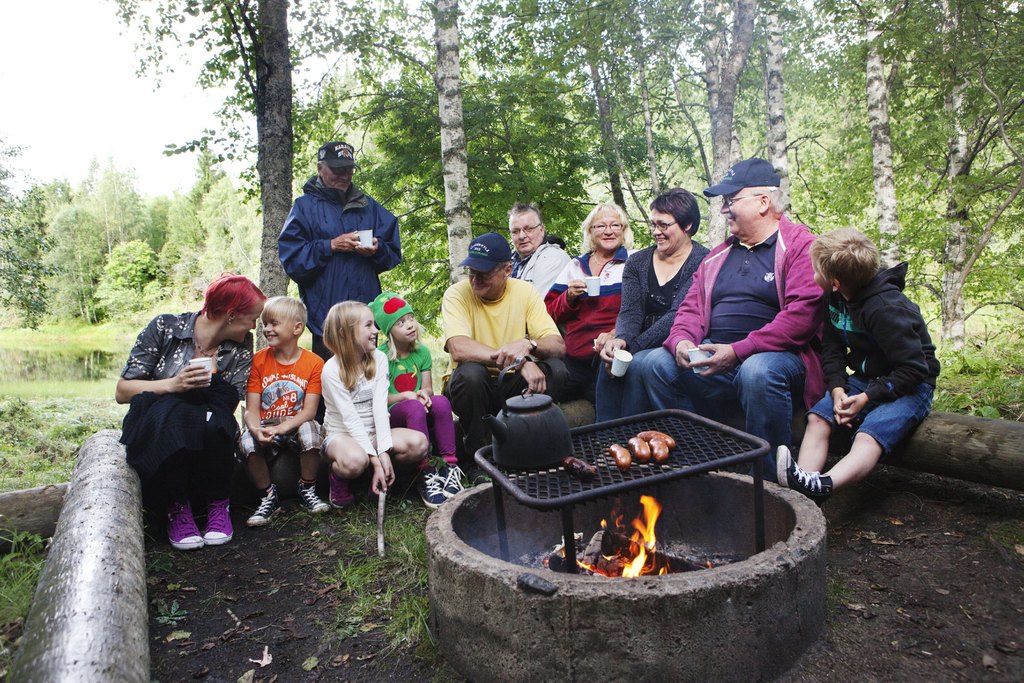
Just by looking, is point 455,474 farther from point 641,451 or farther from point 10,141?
point 10,141

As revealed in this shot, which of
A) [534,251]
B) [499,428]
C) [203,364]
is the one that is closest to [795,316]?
[499,428]

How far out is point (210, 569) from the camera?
3061 mm

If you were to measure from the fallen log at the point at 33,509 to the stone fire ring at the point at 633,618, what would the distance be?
2237mm

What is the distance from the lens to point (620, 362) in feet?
11.6

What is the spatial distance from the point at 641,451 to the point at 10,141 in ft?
52.8

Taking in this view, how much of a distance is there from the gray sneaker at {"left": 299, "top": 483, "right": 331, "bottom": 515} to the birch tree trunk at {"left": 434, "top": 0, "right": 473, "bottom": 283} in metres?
3.05

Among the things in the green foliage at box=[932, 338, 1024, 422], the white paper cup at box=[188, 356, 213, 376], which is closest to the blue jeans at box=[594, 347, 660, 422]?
the green foliage at box=[932, 338, 1024, 422]

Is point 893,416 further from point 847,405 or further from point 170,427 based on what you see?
point 170,427

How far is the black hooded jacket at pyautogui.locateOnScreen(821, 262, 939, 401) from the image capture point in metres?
2.76

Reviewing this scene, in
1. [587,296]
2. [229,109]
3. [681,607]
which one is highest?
[229,109]

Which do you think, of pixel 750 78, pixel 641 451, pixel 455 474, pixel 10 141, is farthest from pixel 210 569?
pixel 10 141

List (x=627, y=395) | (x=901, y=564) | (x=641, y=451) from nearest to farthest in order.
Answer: (x=641, y=451)
(x=901, y=564)
(x=627, y=395)

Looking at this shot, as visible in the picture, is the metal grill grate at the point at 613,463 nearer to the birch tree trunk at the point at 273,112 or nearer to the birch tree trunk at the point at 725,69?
the birch tree trunk at the point at 725,69

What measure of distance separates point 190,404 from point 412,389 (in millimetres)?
1257
